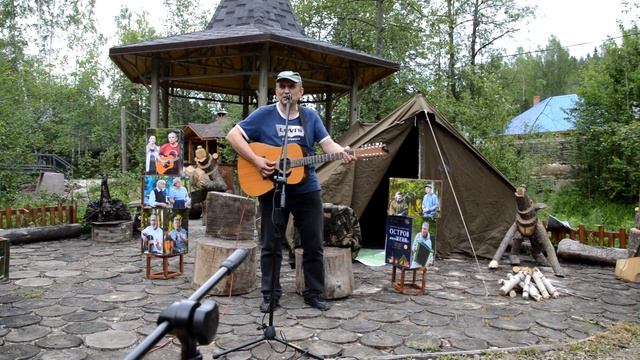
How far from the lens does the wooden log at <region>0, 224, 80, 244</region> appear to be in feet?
21.4

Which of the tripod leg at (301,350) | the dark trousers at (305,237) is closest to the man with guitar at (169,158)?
the dark trousers at (305,237)

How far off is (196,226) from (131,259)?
2843 millimetres

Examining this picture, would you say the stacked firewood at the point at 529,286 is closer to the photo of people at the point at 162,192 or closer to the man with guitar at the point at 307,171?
the man with guitar at the point at 307,171

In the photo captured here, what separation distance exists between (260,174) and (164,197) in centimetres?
142

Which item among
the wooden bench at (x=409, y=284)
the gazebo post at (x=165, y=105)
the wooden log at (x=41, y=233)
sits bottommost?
the wooden bench at (x=409, y=284)

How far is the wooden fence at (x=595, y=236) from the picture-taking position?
660 cm

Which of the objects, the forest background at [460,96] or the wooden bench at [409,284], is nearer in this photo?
the wooden bench at [409,284]

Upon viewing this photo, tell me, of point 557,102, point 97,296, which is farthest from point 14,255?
point 557,102

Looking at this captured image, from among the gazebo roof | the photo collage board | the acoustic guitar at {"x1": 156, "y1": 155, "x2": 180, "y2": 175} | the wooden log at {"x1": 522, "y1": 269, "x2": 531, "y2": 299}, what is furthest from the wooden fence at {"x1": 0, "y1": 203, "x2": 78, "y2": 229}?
the wooden log at {"x1": 522, "y1": 269, "x2": 531, "y2": 299}

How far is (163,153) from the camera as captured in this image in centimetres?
474

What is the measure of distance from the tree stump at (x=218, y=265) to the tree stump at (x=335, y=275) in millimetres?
454

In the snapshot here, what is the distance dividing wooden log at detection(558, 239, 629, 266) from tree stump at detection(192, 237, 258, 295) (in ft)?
14.4

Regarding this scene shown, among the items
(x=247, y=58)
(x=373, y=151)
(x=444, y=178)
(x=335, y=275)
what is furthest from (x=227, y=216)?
(x=247, y=58)

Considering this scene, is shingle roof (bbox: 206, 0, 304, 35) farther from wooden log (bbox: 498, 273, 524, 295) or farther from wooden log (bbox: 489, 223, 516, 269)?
wooden log (bbox: 498, 273, 524, 295)
